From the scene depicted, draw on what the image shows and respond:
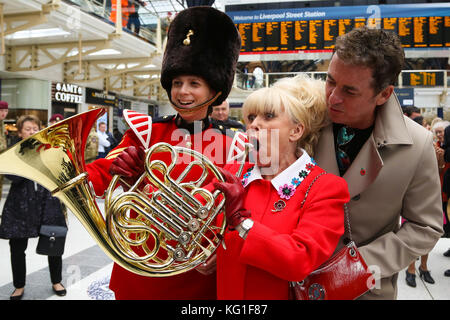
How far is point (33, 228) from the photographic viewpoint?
277 centimetres

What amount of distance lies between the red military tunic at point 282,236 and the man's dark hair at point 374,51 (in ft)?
1.13

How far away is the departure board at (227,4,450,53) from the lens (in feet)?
14.8

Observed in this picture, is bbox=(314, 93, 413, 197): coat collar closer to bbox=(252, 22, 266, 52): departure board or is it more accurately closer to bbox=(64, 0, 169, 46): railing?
bbox=(252, 22, 266, 52): departure board

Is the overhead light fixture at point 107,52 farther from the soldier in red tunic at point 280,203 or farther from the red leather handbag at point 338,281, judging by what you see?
the red leather handbag at point 338,281

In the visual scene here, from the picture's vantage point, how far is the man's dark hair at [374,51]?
1.12 meters

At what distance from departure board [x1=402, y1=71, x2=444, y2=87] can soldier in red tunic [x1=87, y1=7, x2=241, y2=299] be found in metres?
7.08

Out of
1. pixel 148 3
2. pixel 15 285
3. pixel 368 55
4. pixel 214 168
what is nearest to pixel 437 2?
pixel 368 55

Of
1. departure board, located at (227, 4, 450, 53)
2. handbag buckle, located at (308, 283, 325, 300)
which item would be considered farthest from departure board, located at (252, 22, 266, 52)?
handbag buckle, located at (308, 283, 325, 300)

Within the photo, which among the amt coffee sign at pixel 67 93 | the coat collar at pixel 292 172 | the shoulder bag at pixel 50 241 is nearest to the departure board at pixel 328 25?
the shoulder bag at pixel 50 241

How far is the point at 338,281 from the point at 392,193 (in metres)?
0.34
